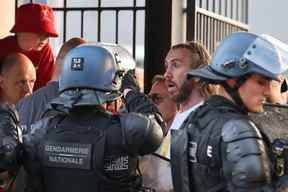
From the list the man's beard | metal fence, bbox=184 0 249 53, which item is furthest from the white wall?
the man's beard

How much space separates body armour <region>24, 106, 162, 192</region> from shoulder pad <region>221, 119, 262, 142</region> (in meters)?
0.46

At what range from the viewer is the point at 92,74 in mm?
3264

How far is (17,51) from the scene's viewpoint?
5.45 m

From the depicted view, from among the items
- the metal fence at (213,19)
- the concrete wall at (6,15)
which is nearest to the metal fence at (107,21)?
the concrete wall at (6,15)

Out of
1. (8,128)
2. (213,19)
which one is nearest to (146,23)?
(213,19)

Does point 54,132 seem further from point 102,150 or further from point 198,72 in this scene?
point 198,72

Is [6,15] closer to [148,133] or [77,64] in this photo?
[77,64]

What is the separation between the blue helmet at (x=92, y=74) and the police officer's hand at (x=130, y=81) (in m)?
0.12

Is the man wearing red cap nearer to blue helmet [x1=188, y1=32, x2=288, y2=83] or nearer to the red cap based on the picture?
the red cap

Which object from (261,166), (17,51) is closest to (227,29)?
(17,51)

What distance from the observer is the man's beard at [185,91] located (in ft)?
Result: 14.3

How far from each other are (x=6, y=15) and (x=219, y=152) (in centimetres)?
386

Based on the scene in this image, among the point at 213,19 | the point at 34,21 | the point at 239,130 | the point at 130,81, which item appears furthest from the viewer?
the point at 213,19

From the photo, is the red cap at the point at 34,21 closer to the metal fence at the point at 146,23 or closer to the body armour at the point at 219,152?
the metal fence at the point at 146,23
